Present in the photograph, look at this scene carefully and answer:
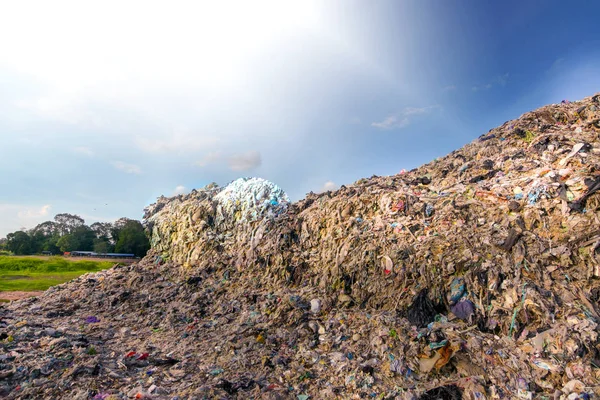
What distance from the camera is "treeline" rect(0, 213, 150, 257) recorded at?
103 feet

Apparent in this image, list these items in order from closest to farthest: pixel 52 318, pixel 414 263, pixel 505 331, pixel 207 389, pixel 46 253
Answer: pixel 207 389 < pixel 505 331 < pixel 414 263 < pixel 52 318 < pixel 46 253

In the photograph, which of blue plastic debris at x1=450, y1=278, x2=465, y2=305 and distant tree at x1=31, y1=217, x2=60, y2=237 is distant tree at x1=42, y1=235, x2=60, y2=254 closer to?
distant tree at x1=31, y1=217, x2=60, y2=237

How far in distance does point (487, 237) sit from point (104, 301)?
10055 mm

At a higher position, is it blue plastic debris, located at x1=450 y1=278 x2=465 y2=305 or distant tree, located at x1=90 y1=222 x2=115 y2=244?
distant tree, located at x1=90 y1=222 x2=115 y2=244

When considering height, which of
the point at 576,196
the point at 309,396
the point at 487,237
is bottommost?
the point at 309,396

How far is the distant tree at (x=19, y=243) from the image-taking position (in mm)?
35906

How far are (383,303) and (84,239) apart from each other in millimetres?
40414

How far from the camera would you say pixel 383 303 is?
20.7ft

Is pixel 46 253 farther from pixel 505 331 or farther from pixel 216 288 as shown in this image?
pixel 505 331

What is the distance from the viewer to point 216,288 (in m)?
8.75

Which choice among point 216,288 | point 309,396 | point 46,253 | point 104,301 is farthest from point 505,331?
point 46,253

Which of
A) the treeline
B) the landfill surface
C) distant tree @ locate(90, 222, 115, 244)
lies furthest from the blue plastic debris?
distant tree @ locate(90, 222, 115, 244)

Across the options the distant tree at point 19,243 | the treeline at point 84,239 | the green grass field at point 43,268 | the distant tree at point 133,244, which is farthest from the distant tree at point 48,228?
the green grass field at point 43,268

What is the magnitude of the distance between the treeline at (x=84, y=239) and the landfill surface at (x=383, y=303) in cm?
2265
